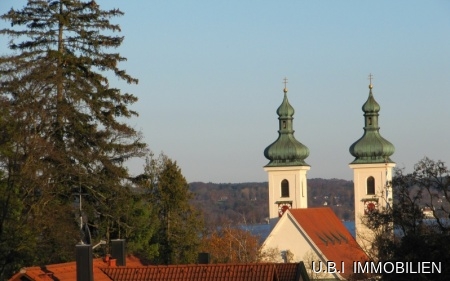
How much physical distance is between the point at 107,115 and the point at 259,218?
105805 mm

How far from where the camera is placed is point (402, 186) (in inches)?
1598

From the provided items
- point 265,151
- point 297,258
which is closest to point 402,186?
point 297,258

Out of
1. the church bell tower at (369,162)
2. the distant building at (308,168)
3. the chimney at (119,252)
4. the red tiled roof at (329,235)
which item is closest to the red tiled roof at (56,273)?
the chimney at (119,252)

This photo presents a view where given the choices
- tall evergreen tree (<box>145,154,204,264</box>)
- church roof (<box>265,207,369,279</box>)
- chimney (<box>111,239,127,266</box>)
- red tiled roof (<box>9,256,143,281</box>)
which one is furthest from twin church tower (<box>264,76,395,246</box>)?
red tiled roof (<box>9,256,143,281</box>)

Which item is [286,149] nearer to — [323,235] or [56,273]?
[323,235]

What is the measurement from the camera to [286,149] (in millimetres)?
105312

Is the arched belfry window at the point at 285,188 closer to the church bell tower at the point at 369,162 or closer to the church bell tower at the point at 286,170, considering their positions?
the church bell tower at the point at 286,170

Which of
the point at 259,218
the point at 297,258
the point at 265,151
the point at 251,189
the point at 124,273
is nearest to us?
the point at 124,273

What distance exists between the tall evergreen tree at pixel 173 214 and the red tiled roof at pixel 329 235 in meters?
30.1

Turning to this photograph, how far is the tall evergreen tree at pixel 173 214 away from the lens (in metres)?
54.0

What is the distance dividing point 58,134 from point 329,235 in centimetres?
4873

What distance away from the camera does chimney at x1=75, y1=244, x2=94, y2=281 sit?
3256 cm

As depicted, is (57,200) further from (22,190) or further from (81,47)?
(81,47)

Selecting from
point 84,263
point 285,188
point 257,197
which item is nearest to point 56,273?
point 84,263
